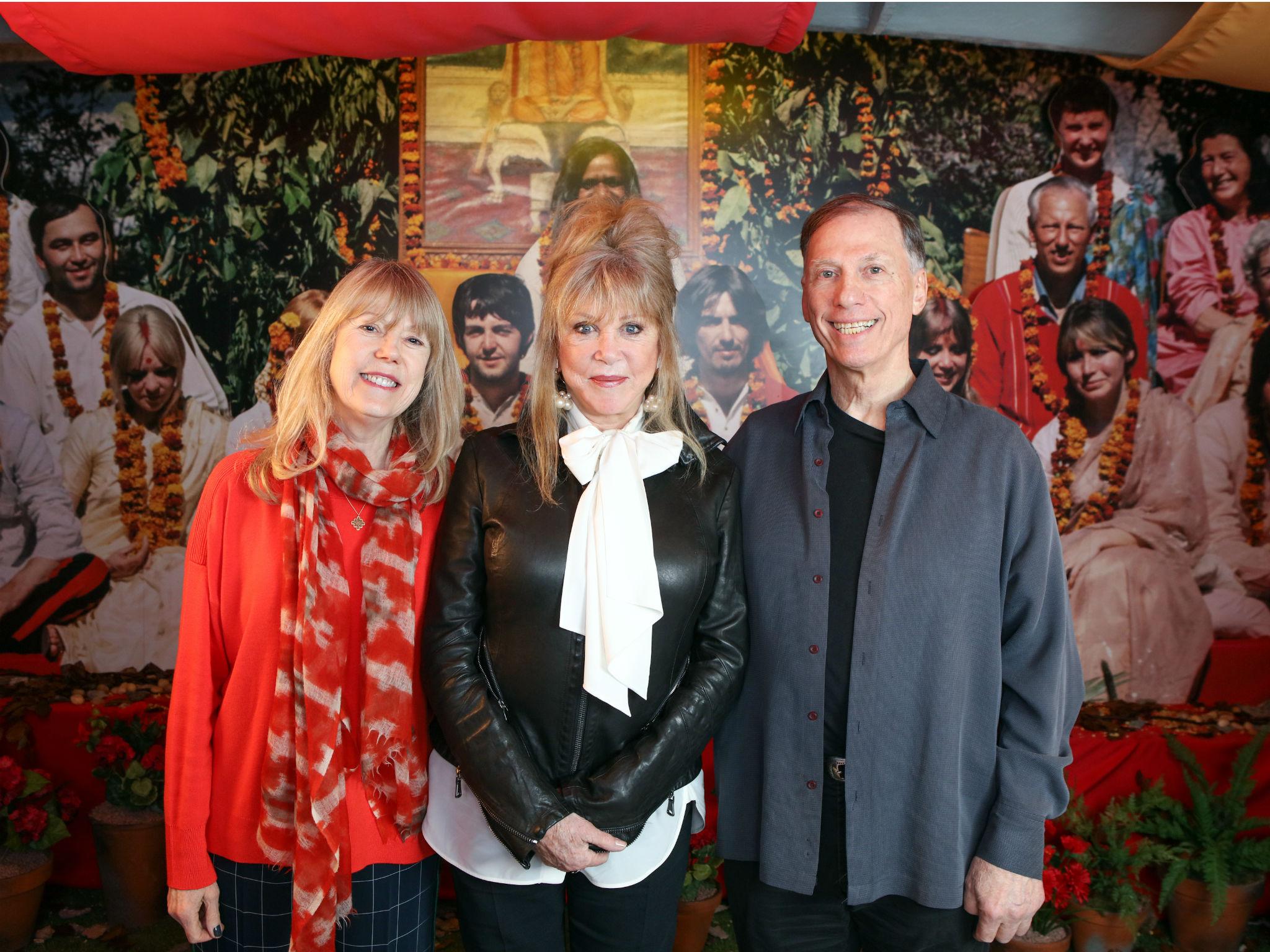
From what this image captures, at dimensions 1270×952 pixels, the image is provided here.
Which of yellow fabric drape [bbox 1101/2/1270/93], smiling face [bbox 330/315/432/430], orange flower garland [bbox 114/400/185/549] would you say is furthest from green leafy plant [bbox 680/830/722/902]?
yellow fabric drape [bbox 1101/2/1270/93]

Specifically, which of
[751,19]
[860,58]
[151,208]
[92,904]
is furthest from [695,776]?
[151,208]

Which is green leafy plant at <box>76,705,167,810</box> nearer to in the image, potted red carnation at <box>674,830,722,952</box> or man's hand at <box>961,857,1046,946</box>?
potted red carnation at <box>674,830,722,952</box>

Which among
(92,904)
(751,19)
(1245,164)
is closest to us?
(751,19)

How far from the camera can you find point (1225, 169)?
13.9 ft

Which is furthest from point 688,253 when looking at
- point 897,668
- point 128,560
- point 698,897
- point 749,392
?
point 128,560

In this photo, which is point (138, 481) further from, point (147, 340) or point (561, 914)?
point (561, 914)

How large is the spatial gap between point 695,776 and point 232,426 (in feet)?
11.1

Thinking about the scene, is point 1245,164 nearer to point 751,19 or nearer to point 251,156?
point 751,19

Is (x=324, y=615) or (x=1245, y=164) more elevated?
(x=1245, y=164)

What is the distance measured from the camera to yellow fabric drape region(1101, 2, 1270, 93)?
313 centimetres

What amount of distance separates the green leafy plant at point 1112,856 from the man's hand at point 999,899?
1604 millimetres

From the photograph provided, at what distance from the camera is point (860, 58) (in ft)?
14.0

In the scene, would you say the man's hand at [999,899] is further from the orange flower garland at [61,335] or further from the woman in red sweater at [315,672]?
the orange flower garland at [61,335]

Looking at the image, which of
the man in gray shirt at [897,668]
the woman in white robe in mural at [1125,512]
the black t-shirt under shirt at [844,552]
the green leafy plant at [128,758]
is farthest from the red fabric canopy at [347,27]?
the green leafy plant at [128,758]
